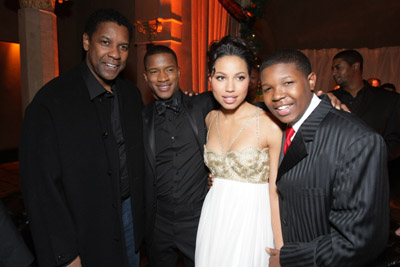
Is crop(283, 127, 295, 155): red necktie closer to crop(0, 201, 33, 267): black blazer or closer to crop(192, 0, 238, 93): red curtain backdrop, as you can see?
crop(0, 201, 33, 267): black blazer

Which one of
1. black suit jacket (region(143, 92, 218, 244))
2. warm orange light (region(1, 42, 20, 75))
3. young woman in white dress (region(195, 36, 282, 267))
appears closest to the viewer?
young woman in white dress (region(195, 36, 282, 267))

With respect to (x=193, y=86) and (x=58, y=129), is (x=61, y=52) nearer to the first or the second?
(x=193, y=86)

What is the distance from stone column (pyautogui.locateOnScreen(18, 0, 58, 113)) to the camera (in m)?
4.11

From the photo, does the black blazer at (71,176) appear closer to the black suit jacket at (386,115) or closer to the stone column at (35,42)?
the black suit jacket at (386,115)

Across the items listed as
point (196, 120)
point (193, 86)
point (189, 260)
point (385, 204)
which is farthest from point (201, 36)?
point (385, 204)

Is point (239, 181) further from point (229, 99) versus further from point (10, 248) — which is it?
point (10, 248)

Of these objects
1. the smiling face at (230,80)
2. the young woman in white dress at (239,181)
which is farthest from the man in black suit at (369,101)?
the smiling face at (230,80)

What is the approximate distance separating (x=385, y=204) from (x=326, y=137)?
1.11 ft

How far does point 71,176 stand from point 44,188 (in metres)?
0.14

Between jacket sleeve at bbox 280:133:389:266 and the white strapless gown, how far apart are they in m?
0.56

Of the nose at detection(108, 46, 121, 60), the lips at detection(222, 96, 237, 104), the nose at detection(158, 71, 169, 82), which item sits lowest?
the lips at detection(222, 96, 237, 104)

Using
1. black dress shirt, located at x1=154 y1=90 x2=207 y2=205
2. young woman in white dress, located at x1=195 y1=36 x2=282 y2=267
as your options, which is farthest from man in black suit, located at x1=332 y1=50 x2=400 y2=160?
black dress shirt, located at x1=154 y1=90 x2=207 y2=205

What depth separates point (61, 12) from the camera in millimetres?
7820

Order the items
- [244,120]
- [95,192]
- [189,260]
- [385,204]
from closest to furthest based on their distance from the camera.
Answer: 1. [385,204]
2. [95,192]
3. [244,120]
4. [189,260]
